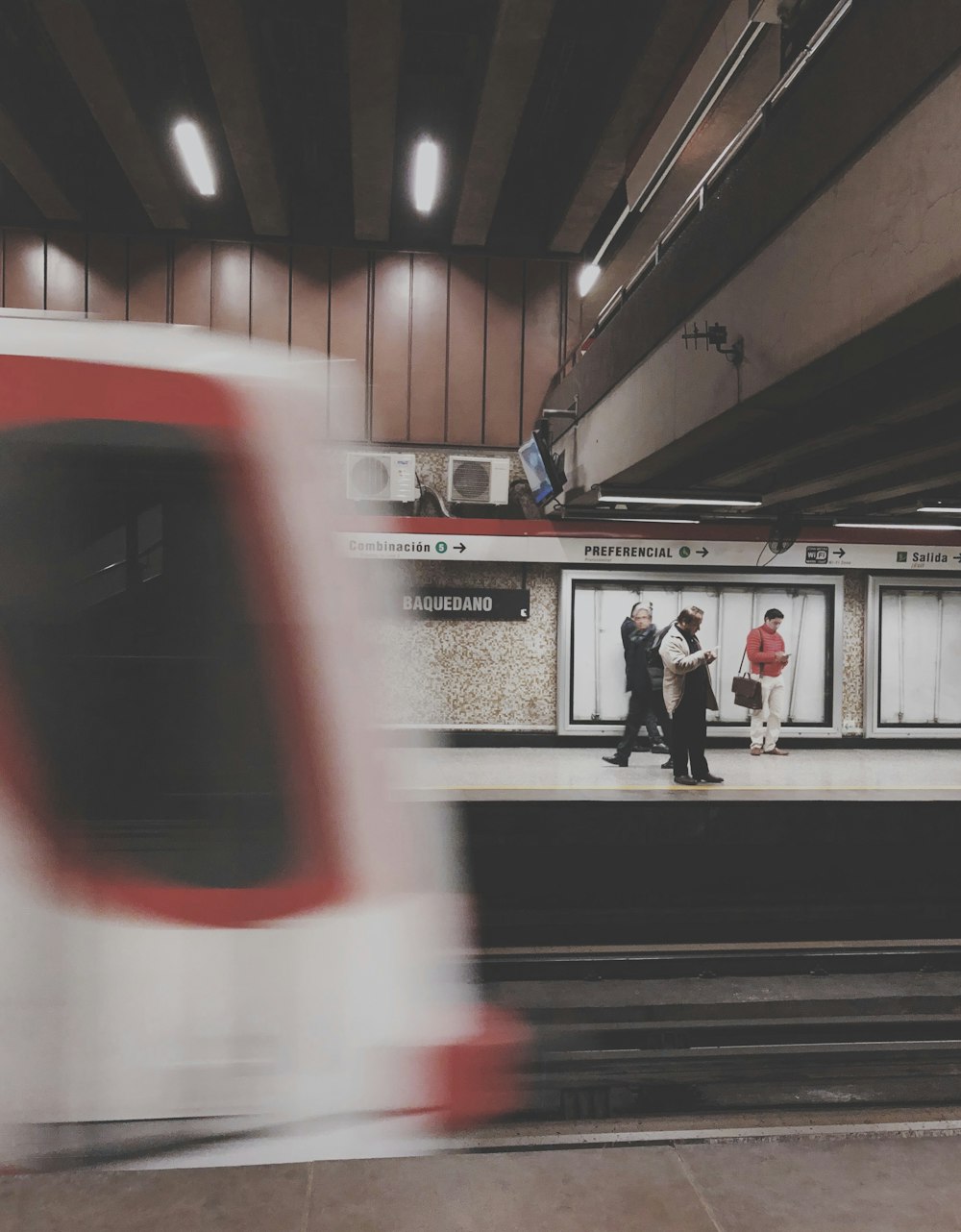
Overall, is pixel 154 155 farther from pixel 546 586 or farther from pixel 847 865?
pixel 847 865

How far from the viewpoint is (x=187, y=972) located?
1.61m

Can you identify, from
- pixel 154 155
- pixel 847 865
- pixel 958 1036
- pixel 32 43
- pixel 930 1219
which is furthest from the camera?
pixel 154 155

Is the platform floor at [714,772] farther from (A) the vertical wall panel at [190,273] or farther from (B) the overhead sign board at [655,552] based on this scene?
(A) the vertical wall panel at [190,273]

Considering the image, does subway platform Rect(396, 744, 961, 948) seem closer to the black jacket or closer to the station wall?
the black jacket

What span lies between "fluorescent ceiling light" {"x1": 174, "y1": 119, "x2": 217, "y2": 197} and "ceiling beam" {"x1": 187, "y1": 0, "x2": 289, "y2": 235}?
337 mm

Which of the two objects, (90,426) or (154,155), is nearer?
(90,426)

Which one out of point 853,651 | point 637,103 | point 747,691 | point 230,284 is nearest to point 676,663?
point 747,691

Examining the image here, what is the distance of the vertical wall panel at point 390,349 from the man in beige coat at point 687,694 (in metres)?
4.74

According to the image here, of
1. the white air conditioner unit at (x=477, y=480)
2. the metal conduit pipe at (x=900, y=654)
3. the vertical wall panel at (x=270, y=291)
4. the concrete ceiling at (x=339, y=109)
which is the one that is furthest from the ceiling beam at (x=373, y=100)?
the metal conduit pipe at (x=900, y=654)

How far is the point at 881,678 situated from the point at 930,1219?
9.29 m

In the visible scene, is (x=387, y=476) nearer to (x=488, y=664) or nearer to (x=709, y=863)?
(x=488, y=664)

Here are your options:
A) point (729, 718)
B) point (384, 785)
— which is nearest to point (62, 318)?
point (384, 785)

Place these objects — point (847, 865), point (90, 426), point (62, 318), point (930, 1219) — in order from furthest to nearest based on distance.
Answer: point (847, 865), point (930, 1219), point (62, 318), point (90, 426)

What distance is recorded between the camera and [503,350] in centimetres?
1071
